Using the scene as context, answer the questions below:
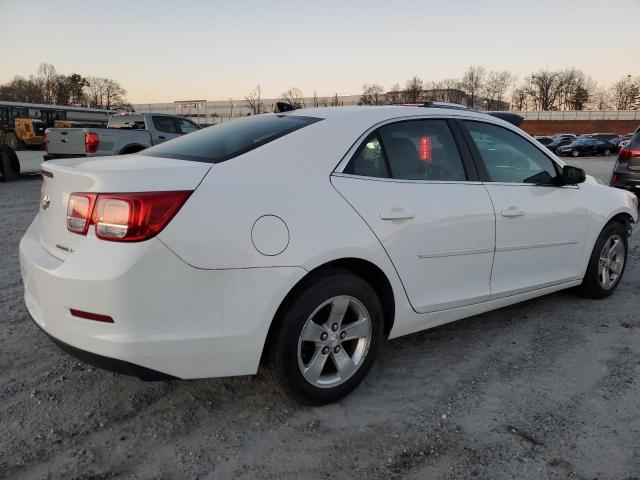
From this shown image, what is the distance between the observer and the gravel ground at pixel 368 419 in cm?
230

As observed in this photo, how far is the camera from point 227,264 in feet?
7.48

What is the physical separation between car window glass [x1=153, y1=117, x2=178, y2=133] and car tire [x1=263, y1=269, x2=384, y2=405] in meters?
12.3

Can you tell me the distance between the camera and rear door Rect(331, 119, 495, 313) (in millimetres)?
2795

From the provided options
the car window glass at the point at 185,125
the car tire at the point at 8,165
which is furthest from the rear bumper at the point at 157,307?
the car tire at the point at 8,165

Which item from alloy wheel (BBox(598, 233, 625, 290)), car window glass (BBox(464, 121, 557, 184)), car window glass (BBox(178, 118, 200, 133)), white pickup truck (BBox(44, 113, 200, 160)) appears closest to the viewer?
car window glass (BBox(464, 121, 557, 184))

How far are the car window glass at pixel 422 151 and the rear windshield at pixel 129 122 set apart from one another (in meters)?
11.8

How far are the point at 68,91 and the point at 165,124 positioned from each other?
89552 mm

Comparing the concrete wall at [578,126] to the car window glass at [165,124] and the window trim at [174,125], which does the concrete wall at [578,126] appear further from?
the car window glass at [165,124]

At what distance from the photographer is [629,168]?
936cm

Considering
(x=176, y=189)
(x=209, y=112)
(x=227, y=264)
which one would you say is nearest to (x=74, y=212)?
(x=176, y=189)

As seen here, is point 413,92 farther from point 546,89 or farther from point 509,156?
point 509,156

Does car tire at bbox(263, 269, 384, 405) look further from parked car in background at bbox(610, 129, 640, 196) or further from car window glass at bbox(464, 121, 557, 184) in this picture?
parked car in background at bbox(610, 129, 640, 196)

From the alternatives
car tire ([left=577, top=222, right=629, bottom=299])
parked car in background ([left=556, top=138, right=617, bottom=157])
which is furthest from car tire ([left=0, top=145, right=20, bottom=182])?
parked car in background ([left=556, top=138, right=617, bottom=157])

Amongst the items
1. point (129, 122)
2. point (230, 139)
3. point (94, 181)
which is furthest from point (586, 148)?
point (94, 181)
